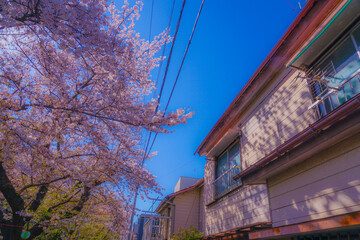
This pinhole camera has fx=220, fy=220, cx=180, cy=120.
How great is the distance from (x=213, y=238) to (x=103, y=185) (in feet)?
17.2

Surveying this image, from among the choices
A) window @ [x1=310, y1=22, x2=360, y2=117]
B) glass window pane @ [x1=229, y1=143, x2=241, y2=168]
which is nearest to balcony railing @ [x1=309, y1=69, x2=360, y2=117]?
window @ [x1=310, y1=22, x2=360, y2=117]

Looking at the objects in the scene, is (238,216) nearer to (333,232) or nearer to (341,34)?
(333,232)

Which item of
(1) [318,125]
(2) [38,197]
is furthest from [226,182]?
(2) [38,197]

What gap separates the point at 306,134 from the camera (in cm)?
342

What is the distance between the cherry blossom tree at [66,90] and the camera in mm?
4234

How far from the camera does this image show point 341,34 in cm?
396

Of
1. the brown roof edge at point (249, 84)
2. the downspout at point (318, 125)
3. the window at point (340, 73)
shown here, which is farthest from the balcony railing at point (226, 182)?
the window at point (340, 73)

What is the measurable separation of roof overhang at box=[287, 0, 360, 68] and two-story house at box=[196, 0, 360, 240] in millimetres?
16

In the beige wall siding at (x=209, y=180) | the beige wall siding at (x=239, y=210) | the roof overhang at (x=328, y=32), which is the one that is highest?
the roof overhang at (x=328, y=32)

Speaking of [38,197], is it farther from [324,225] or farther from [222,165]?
[324,225]

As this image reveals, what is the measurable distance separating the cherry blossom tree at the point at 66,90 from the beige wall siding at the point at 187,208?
8.04 meters

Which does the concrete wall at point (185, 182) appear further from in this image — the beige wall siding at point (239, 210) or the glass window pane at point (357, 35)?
the glass window pane at point (357, 35)

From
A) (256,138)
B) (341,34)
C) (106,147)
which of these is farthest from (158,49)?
(341,34)

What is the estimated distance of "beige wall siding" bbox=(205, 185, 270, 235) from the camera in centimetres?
534
